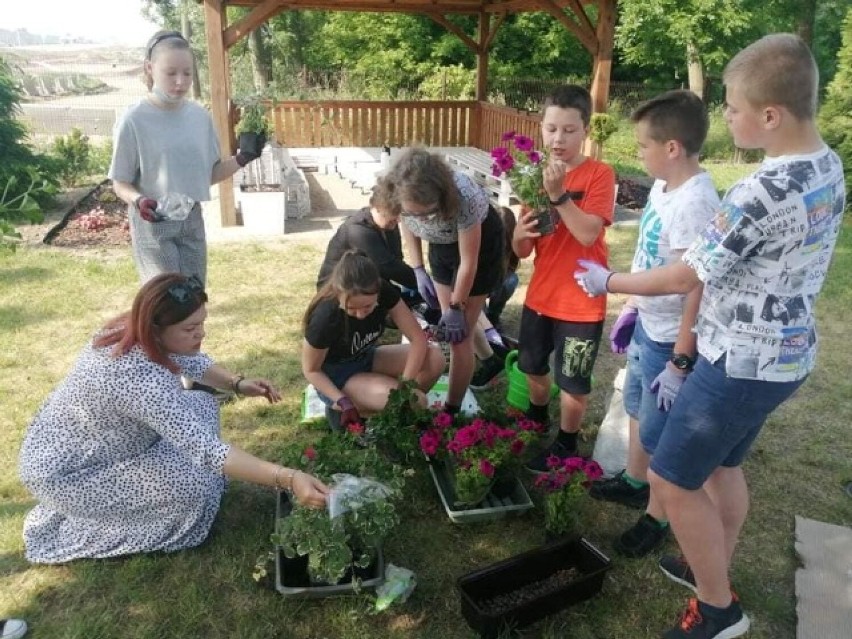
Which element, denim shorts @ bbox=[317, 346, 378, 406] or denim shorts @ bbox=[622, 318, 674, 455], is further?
denim shorts @ bbox=[317, 346, 378, 406]

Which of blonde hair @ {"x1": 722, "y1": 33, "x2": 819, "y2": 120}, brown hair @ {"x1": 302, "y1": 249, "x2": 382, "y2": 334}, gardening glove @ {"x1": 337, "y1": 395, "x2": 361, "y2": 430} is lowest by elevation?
gardening glove @ {"x1": 337, "y1": 395, "x2": 361, "y2": 430}

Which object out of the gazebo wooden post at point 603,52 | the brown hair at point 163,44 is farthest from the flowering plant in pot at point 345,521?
the gazebo wooden post at point 603,52

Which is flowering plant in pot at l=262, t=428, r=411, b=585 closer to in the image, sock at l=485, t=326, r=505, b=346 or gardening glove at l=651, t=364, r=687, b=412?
gardening glove at l=651, t=364, r=687, b=412

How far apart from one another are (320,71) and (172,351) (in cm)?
2038

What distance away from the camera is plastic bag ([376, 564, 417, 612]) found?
83.0 inches

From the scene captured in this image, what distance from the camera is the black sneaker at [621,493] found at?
2688mm

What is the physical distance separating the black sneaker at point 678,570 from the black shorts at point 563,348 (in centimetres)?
70

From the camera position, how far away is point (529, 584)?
2230mm

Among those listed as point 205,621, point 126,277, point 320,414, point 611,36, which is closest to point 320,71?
point 611,36

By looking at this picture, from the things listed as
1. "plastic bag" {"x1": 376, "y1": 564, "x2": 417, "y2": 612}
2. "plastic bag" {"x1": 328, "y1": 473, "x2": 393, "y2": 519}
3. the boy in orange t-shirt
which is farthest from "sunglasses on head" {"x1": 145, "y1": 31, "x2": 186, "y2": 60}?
"plastic bag" {"x1": 376, "y1": 564, "x2": 417, "y2": 612}

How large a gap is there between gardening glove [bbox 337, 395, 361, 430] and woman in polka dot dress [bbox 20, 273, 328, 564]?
532mm

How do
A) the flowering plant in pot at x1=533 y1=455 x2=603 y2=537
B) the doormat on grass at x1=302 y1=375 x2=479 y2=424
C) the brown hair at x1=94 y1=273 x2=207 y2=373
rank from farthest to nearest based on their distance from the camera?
the doormat on grass at x1=302 y1=375 x2=479 y2=424 → the flowering plant in pot at x1=533 y1=455 x2=603 y2=537 → the brown hair at x1=94 y1=273 x2=207 y2=373

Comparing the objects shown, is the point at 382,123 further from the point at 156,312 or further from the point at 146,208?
the point at 156,312

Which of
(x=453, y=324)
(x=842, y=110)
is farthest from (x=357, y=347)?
(x=842, y=110)
